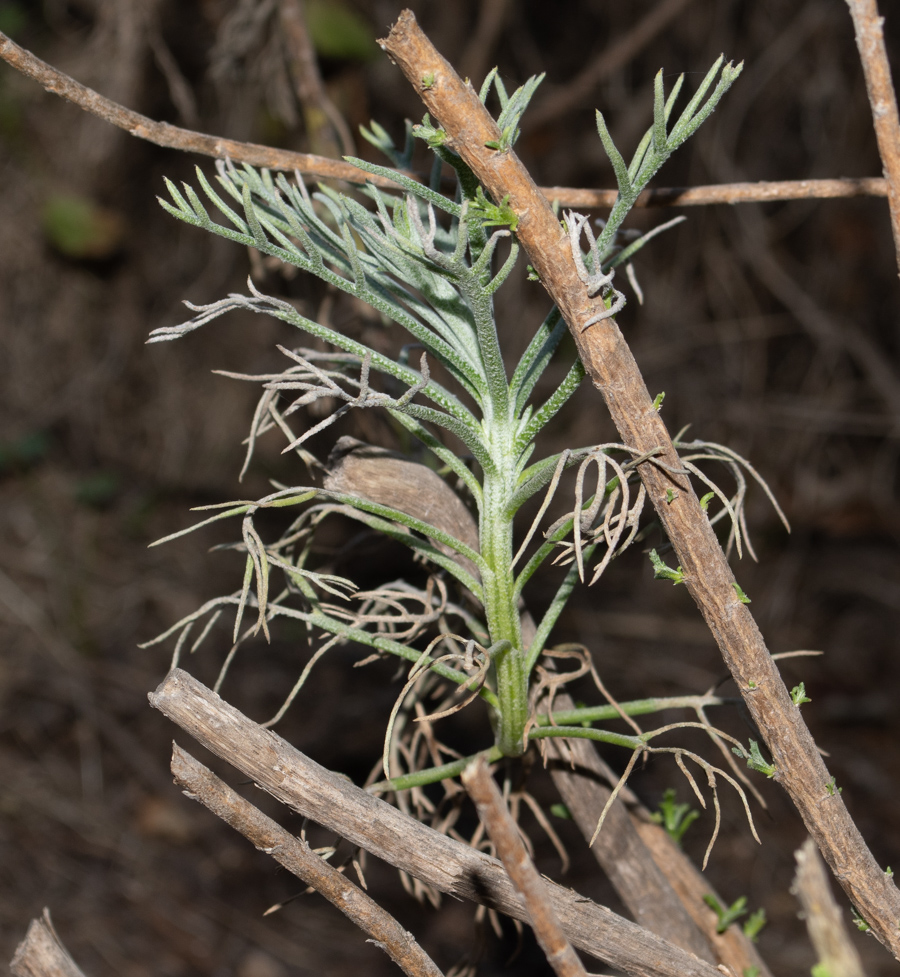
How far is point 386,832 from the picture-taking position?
1.46ft

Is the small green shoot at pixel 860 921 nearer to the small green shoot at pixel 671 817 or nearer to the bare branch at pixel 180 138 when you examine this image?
the small green shoot at pixel 671 817

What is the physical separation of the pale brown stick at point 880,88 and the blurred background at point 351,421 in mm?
1389

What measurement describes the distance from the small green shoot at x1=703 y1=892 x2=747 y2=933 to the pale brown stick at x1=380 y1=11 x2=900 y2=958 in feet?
0.48

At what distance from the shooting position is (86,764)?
194 cm

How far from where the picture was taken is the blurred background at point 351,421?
1844 millimetres

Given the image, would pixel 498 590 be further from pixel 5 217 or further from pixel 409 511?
pixel 5 217

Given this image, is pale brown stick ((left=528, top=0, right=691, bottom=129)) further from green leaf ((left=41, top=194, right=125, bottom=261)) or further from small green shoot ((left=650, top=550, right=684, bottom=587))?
small green shoot ((left=650, top=550, right=684, bottom=587))

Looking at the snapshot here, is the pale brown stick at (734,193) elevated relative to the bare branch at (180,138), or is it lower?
lower

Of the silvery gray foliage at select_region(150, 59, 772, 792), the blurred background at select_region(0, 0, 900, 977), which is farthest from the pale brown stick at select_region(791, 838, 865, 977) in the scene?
the blurred background at select_region(0, 0, 900, 977)

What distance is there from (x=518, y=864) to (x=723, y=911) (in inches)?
14.9

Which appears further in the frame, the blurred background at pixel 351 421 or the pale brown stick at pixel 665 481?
the blurred background at pixel 351 421

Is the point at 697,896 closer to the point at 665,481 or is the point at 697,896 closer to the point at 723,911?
the point at 723,911

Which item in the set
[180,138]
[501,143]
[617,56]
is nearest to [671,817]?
[501,143]

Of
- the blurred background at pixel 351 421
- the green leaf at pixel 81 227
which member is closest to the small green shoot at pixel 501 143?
the blurred background at pixel 351 421
